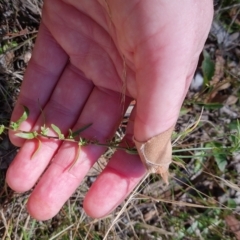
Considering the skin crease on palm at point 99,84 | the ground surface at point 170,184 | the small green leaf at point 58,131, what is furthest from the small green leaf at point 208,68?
the small green leaf at point 58,131

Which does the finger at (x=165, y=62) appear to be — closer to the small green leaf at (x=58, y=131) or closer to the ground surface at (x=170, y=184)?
the small green leaf at (x=58, y=131)

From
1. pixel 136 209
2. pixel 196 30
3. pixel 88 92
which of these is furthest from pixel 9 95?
pixel 196 30

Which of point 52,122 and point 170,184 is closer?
point 52,122

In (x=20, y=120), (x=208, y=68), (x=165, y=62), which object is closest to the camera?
(x=165, y=62)

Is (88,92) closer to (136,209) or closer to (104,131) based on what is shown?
(104,131)

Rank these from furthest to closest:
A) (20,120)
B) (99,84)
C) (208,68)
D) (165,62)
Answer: (208,68), (99,84), (20,120), (165,62)

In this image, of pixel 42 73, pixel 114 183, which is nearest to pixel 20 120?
pixel 42 73

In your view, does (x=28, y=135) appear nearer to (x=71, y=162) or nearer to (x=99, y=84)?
(x=71, y=162)
